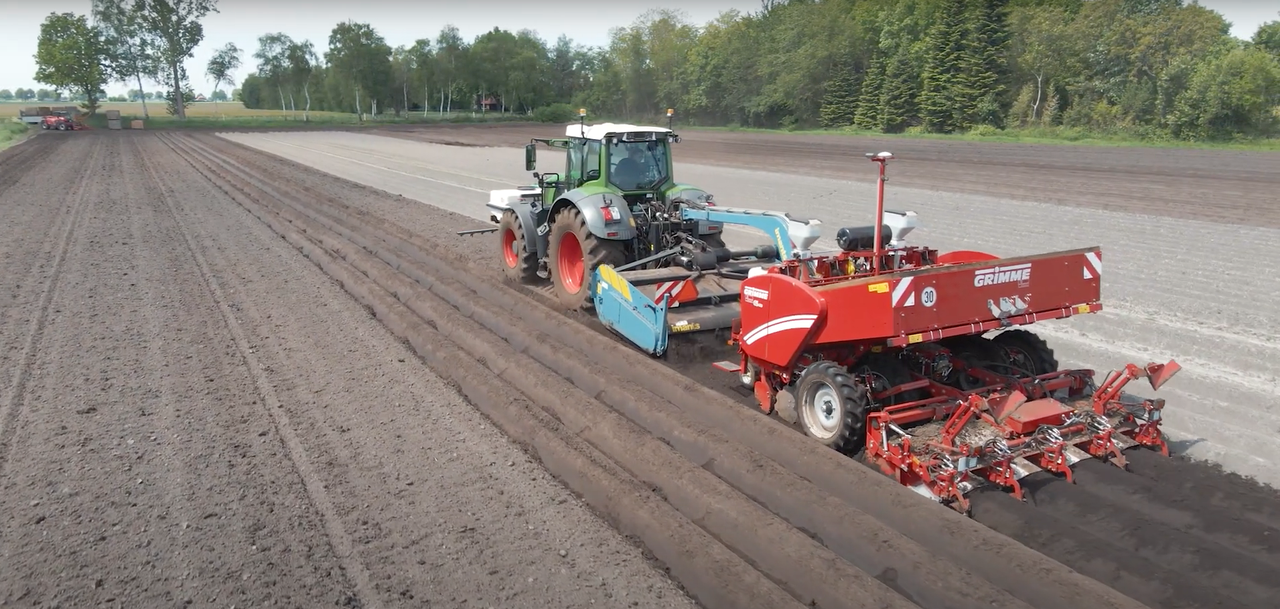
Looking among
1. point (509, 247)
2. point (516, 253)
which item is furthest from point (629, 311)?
point (509, 247)

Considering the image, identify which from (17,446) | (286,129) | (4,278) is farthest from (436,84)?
(17,446)

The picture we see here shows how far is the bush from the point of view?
7400 cm

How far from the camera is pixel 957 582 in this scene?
4.04m

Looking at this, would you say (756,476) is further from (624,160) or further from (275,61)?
(275,61)

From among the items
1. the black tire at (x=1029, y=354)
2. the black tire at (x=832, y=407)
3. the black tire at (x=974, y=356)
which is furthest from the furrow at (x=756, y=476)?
the black tire at (x=1029, y=354)

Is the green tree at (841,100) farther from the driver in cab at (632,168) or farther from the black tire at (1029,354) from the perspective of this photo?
the black tire at (1029,354)

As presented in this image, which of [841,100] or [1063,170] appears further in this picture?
[841,100]

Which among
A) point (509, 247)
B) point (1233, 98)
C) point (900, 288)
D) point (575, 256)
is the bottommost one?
point (509, 247)

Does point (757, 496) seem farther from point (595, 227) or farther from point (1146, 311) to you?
point (1146, 311)

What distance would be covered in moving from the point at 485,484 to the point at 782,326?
2.31 m

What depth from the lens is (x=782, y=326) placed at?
588cm

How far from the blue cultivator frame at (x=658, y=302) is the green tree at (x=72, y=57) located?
77.9 meters

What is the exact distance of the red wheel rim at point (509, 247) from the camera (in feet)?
37.0

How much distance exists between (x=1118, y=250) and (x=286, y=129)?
59.4 meters
